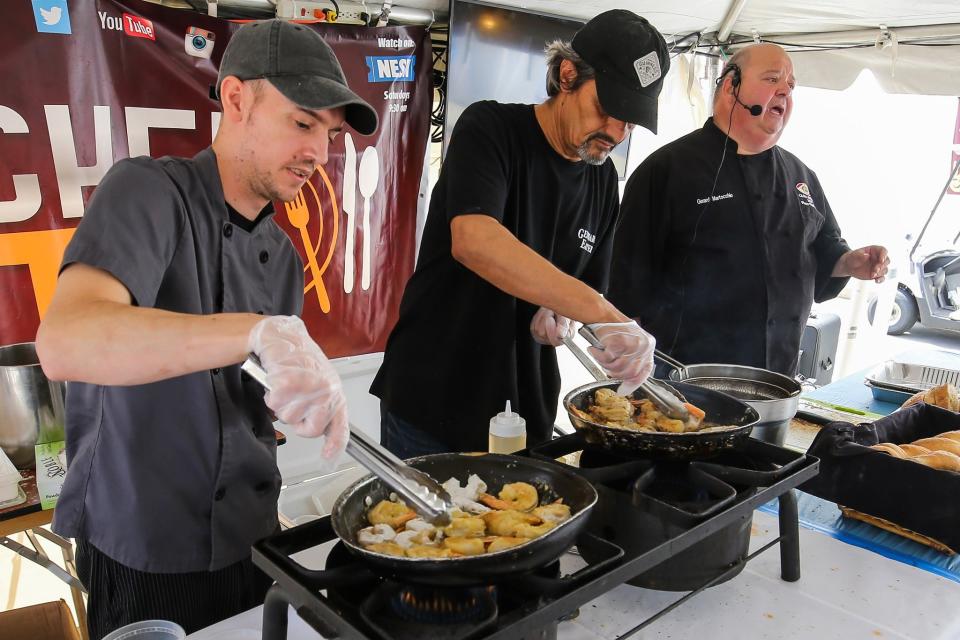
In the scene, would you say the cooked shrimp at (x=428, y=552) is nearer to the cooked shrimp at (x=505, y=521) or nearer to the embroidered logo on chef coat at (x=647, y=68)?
the cooked shrimp at (x=505, y=521)

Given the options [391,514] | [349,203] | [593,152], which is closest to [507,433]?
[391,514]

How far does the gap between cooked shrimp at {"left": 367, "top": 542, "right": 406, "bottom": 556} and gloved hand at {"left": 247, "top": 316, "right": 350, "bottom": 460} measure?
0.51ft

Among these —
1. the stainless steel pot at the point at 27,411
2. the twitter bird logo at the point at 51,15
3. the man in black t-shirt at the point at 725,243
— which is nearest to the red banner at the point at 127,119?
the twitter bird logo at the point at 51,15

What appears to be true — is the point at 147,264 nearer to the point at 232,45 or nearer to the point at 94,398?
the point at 94,398

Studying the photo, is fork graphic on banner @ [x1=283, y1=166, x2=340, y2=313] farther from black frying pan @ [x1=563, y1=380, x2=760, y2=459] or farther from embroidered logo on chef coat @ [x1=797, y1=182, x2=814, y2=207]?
black frying pan @ [x1=563, y1=380, x2=760, y2=459]

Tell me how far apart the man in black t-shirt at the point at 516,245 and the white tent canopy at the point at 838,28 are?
1975mm

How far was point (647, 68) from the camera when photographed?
71.1 inches

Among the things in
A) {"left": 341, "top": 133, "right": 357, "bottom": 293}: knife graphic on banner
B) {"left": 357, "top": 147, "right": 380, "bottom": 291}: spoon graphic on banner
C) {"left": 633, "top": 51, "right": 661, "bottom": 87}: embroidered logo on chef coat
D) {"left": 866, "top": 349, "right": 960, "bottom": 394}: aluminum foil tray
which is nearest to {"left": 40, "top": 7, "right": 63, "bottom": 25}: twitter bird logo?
{"left": 341, "top": 133, "right": 357, "bottom": 293}: knife graphic on banner

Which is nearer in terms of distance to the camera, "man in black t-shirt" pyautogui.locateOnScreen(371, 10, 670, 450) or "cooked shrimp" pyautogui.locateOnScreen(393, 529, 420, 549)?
"cooked shrimp" pyautogui.locateOnScreen(393, 529, 420, 549)

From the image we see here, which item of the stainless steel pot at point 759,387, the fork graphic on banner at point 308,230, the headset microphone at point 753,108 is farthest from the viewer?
the fork graphic on banner at point 308,230

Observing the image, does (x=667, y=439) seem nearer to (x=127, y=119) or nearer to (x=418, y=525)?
(x=418, y=525)

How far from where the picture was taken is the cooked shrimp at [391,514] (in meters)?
1.21

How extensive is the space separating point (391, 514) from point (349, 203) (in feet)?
9.43

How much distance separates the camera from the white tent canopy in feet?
12.3
